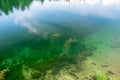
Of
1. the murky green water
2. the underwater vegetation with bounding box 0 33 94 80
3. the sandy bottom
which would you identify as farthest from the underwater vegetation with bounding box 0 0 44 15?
the underwater vegetation with bounding box 0 33 94 80

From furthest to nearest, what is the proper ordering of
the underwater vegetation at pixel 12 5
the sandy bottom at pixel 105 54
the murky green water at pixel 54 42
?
the underwater vegetation at pixel 12 5
the murky green water at pixel 54 42
the sandy bottom at pixel 105 54

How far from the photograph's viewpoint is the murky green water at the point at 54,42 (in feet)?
27.1

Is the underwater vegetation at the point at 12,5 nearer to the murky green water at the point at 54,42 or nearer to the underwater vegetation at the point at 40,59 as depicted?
the murky green water at the point at 54,42

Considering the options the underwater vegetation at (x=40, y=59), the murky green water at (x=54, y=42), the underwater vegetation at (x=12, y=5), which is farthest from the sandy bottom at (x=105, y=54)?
the underwater vegetation at (x=12, y=5)

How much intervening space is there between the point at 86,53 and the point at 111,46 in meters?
1.66

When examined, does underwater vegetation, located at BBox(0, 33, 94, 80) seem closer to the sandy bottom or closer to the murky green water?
the murky green water

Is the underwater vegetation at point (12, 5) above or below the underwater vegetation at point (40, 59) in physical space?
below

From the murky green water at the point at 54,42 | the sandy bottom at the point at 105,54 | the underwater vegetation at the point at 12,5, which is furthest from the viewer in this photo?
the underwater vegetation at the point at 12,5

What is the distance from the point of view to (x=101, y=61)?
9016 millimetres

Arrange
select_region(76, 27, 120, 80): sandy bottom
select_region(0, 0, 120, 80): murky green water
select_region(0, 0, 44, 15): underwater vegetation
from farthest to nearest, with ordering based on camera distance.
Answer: select_region(0, 0, 44, 15): underwater vegetation < select_region(0, 0, 120, 80): murky green water < select_region(76, 27, 120, 80): sandy bottom

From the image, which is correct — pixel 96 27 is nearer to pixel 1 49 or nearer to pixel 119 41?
pixel 119 41

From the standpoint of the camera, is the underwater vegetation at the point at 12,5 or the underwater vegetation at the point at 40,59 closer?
the underwater vegetation at the point at 40,59

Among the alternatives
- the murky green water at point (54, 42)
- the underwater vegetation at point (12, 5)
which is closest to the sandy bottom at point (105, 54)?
the murky green water at point (54, 42)

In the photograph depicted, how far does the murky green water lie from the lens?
8.27 m
